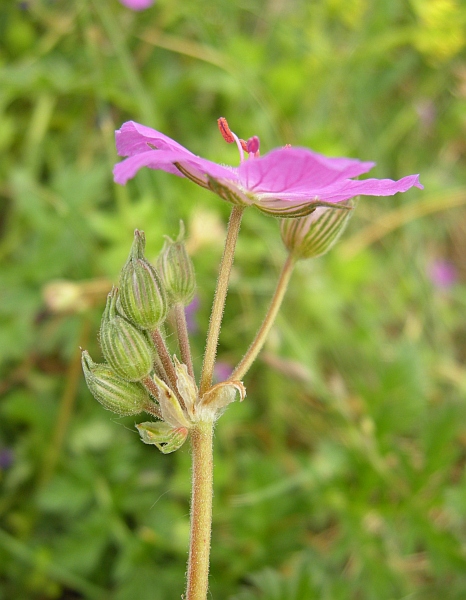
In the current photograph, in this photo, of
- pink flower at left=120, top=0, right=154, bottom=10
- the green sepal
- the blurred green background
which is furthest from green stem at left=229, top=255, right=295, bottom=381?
pink flower at left=120, top=0, right=154, bottom=10

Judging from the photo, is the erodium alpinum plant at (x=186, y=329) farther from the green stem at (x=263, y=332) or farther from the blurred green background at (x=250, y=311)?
the blurred green background at (x=250, y=311)

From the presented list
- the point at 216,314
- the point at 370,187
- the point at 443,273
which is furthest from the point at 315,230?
the point at 443,273

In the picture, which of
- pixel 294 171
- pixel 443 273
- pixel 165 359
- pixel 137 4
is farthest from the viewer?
pixel 443 273

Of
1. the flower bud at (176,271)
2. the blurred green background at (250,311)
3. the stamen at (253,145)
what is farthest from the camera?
the blurred green background at (250,311)

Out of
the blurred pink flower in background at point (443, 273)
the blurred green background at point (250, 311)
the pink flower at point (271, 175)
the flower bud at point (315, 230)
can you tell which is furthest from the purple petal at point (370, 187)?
the blurred pink flower in background at point (443, 273)

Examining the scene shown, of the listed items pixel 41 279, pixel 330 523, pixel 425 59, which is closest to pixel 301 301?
pixel 330 523

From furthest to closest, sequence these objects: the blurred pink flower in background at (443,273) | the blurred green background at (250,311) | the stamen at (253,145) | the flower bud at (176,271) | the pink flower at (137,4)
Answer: the blurred pink flower in background at (443,273) → the pink flower at (137,4) → the blurred green background at (250,311) → the stamen at (253,145) → the flower bud at (176,271)

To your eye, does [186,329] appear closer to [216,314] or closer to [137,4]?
[216,314]

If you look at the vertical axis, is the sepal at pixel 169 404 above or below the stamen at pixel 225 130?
below
